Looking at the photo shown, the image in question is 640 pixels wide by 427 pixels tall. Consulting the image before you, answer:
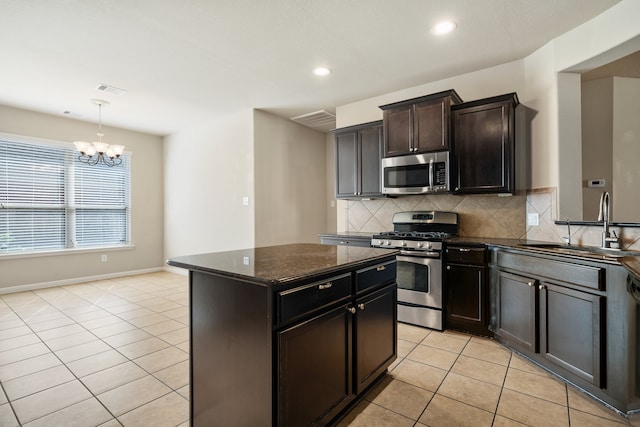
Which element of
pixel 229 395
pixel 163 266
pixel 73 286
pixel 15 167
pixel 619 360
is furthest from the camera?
pixel 163 266

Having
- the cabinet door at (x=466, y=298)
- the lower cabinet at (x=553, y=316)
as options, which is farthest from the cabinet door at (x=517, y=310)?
the cabinet door at (x=466, y=298)

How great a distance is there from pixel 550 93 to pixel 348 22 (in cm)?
202

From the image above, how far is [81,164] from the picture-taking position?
17.7 ft

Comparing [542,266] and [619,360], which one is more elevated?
[542,266]

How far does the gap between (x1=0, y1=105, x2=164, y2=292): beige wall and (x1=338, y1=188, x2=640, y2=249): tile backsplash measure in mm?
4271

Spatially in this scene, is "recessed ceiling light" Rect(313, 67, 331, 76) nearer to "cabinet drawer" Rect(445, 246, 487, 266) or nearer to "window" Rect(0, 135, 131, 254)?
"cabinet drawer" Rect(445, 246, 487, 266)

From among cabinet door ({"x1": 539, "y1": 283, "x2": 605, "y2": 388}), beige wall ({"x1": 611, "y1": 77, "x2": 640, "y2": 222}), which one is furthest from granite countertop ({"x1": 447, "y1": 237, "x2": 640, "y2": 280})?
beige wall ({"x1": 611, "y1": 77, "x2": 640, "y2": 222})

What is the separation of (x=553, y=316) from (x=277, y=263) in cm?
201

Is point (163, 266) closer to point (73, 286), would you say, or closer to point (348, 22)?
point (73, 286)

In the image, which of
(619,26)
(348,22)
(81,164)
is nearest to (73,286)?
(81,164)

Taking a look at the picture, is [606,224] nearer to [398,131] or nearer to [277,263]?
[398,131]

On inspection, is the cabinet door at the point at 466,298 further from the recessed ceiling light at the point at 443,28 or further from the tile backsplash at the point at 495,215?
the recessed ceiling light at the point at 443,28

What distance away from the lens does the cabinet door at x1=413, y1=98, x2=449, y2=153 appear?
321 cm

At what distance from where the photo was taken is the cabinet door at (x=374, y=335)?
187cm
